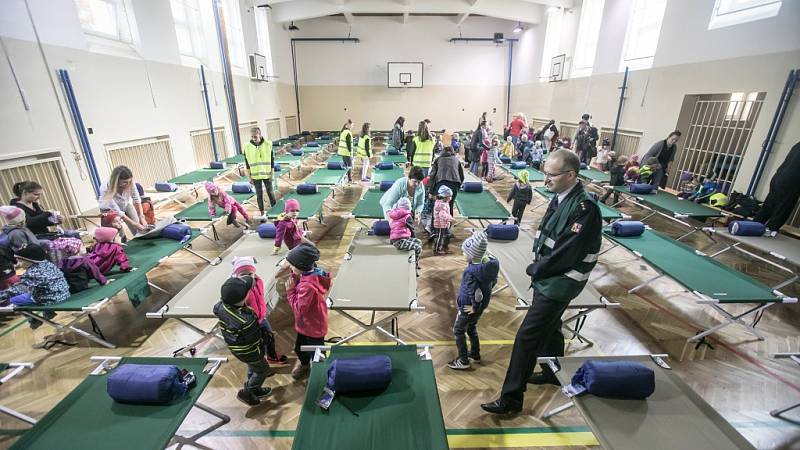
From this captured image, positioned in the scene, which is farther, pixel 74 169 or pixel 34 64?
pixel 74 169

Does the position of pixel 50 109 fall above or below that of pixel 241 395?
above

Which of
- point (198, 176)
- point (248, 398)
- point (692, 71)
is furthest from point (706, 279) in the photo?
point (198, 176)

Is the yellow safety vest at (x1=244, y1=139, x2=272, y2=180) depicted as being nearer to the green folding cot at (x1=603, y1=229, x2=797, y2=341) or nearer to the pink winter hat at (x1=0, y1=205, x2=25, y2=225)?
the pink winter hat at (x1=0, y1=205, x2=25, y2=225)

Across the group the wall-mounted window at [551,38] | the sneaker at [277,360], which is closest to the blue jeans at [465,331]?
the sneaker at [277,360]

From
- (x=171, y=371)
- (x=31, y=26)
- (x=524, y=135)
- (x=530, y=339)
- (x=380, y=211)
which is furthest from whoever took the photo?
(x=524, y=135)

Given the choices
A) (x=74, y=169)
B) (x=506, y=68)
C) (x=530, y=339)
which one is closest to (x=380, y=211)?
(x=530, y=339)

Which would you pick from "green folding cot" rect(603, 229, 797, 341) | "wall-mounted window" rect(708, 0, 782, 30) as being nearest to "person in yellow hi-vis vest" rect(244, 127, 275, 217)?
"green folding cot" rect(603, 229, 797, 341)

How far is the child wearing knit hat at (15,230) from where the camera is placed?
355 cm

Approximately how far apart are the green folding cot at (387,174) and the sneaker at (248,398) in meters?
5.19

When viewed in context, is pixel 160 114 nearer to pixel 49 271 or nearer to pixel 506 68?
pixel 49 271

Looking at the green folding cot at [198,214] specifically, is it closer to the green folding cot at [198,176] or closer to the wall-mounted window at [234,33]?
the green folding cot at [198,176]

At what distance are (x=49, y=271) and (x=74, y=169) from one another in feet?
10.8

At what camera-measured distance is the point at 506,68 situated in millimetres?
16641

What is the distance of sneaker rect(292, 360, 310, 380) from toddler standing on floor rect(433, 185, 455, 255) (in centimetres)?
276
